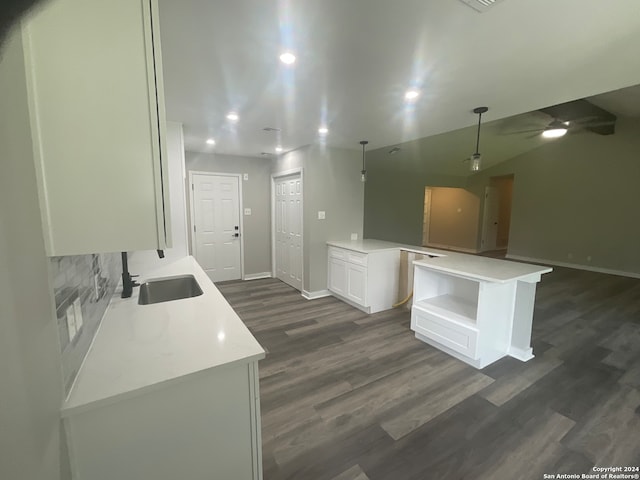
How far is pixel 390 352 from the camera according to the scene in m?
2.74

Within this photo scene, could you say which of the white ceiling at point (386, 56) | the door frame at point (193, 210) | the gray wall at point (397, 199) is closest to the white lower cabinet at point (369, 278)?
the white ceiling at point (386, 56)

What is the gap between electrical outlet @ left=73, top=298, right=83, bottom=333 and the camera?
40.7 inches

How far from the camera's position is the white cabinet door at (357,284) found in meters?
3.68

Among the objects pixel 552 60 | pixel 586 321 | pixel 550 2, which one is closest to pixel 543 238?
pixel 586 321

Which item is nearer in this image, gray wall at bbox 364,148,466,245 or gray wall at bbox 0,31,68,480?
gray wall at bbox 0,31,68,480

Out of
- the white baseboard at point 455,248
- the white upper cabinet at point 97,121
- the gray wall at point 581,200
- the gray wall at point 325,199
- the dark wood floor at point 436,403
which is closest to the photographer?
the white upper cabinet at point 97,121

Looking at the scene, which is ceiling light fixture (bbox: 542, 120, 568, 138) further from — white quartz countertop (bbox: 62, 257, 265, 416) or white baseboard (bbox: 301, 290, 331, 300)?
white quartz countertop (bbox: 62, 257, 265, 416)

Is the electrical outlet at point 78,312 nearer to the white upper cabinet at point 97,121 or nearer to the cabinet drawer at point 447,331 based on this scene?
the white upper cabinet at point 97,121

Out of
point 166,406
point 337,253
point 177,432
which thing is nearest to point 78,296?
point 166,406

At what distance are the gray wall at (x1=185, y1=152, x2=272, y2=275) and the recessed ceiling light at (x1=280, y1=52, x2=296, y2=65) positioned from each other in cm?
352

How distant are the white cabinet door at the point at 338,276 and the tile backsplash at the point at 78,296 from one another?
2939 mm

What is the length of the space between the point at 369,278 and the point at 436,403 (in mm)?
1773

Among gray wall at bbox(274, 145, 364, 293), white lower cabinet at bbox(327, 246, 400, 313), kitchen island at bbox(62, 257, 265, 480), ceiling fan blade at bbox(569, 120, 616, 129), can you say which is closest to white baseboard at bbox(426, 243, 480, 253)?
ceiling fan blade at bbox(569, 120, 616, 129)

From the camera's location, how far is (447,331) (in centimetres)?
265
